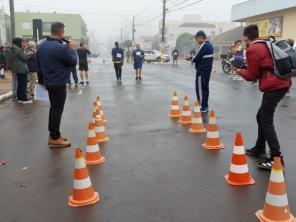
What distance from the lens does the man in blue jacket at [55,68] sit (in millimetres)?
6211

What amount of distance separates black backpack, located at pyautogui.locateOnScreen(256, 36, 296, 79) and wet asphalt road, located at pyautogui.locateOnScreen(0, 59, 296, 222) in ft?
4.26

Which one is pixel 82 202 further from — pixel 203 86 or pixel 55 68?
pixel 203 86

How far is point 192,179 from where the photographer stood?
4.84 meters

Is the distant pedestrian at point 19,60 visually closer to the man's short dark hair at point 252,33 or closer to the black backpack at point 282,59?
the man's short dark hair at point 252,33

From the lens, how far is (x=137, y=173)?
5078 mm

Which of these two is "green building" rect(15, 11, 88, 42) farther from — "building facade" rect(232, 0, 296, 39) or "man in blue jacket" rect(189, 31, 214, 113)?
"man in blue jacket" rect(189, 31, 214, 113)

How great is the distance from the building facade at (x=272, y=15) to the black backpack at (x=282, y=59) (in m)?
25.1

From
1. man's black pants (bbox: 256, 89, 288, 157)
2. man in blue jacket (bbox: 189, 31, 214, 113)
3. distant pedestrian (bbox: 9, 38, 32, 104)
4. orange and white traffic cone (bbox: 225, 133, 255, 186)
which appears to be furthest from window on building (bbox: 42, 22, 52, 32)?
orange and white traffic cone (bbox: 225, 133, 255, 186)

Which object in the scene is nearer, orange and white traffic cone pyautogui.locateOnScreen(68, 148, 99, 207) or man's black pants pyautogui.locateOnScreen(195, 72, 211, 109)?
orange and white traffic cone pyautogui.locateOnScreen(68, 148, 99, 207)

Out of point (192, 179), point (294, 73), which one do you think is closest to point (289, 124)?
point (294, 73)

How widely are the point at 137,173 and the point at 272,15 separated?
3086cm

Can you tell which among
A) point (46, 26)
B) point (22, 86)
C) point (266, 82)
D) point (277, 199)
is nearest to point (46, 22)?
point (46, 26)

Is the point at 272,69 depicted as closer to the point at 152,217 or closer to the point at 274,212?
the point at 274,212

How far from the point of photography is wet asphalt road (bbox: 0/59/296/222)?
393cm
